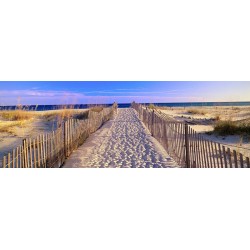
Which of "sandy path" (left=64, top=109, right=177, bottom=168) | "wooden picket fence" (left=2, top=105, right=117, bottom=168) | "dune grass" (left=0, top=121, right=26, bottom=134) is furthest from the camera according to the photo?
"dune grass" (left=0, top=121, right=26, bottom=134)

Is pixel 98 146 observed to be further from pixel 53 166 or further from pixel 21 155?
pixel 21 155

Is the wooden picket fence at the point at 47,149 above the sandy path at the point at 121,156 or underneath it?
above

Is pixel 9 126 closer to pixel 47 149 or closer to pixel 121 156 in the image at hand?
pixel 121 156

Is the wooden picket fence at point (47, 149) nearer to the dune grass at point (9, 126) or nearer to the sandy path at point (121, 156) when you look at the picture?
the sandy path at point (121, 156)

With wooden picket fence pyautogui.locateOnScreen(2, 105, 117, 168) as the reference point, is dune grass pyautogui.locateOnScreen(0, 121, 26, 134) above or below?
below

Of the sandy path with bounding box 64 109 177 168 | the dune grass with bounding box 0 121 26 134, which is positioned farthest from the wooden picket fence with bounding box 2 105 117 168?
the dune grass with bounding box 0 121 26 134

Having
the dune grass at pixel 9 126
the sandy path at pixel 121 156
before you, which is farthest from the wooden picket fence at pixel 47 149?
the dune grass at pixel 9 126

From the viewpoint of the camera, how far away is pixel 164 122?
8.31 metres

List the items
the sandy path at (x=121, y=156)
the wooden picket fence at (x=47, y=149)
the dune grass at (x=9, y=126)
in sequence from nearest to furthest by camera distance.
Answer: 1. the wooden picket fence at (x=47, y=149)
2. the sandy path at (x=121, y=156)
3. the dune grass at (x=9, y=126)

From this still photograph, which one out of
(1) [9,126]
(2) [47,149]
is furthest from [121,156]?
(1) [9,126]

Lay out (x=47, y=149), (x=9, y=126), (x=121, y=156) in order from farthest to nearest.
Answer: (x=9, y=126) < (x=121, y=156) < (x=47, y=149)

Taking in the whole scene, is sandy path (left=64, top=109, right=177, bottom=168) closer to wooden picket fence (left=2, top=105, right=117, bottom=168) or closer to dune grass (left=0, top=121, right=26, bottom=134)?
wooden picket fence (left=2, top=105, right=117, bottom=168)
